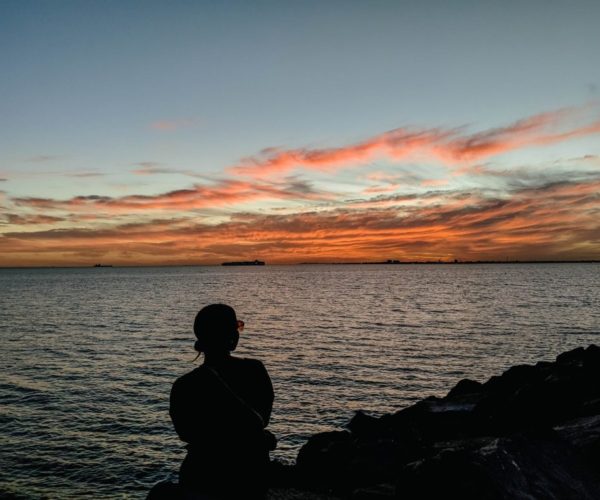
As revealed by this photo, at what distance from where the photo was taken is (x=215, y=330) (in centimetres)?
437

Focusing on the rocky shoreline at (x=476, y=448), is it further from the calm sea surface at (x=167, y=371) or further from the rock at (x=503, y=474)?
the calm sea surface at (x=167, y=371)

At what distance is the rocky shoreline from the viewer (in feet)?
23.9

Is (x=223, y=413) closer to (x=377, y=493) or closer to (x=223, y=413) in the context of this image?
(x=223, y=413)

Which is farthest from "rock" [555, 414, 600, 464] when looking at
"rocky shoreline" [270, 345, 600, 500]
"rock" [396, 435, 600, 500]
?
"rock" [396, 435, 600, 500]

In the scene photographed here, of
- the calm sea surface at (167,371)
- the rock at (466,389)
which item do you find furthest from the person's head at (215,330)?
the rock at (466,389)

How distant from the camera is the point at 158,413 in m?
22.5

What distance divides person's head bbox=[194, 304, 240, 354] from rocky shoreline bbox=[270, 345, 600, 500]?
14.9 feet

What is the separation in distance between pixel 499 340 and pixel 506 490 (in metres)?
39.2

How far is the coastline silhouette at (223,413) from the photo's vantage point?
171 inches

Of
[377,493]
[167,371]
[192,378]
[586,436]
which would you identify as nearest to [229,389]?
[192,378]

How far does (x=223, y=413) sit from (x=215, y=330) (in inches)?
28.0

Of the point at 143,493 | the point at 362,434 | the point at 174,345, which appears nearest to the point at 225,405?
the point at 143,493

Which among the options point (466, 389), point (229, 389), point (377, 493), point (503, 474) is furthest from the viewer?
point (466, 389)

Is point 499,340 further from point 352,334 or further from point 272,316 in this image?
point 272,316
